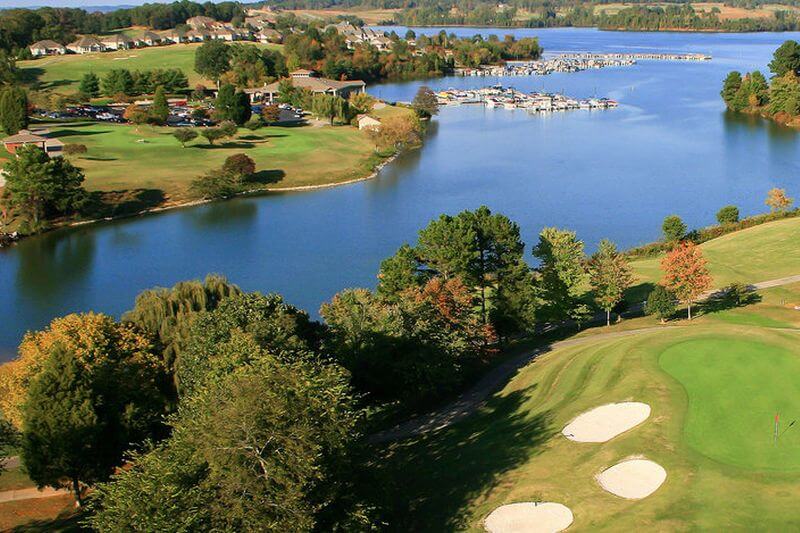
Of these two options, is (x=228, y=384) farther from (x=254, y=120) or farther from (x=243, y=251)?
(x=254, y=120)

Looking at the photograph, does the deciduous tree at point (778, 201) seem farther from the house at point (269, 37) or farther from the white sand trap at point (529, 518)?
the house at point (269, 37)

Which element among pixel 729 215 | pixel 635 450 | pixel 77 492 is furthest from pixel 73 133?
pixel 635 450

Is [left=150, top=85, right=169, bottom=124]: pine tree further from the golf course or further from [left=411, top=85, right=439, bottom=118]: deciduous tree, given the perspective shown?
the golf course

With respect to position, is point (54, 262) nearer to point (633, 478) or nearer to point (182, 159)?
point (182, 159)

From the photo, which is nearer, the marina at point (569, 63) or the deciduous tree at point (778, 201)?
the deciduous tree at point (778, 201)

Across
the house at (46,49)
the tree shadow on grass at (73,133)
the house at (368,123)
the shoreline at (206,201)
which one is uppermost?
the house at (46,49)

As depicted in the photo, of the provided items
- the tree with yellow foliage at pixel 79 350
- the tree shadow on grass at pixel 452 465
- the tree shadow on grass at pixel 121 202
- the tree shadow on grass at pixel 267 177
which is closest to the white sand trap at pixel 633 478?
the tree shadow on grass at pixel 452 465

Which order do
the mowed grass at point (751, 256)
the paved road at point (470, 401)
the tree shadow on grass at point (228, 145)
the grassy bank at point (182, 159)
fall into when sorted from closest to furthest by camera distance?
the paved road at point (470, 401) → the mowed grass at point (751, 256) → the grassy bank at point (182, 159) → the tree shadow on grass at point (228, 145)
